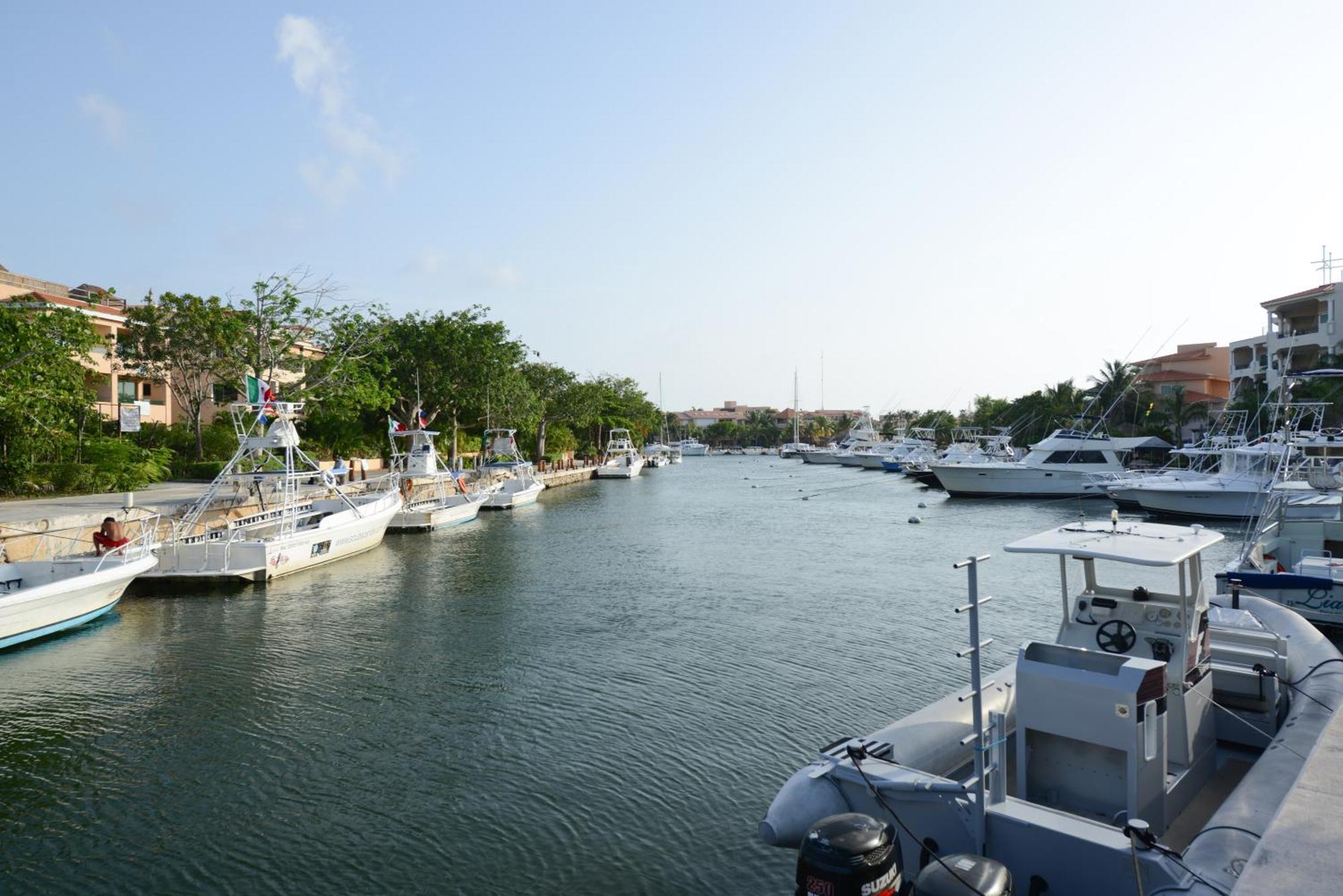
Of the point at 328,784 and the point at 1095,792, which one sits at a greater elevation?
the point at 1095,792

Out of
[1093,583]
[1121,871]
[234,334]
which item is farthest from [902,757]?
[234,334]

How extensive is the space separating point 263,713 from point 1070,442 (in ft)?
156

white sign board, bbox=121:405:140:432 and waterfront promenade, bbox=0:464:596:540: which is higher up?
white sign board, bbox=121:405:140:432

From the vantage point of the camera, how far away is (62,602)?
1516cm

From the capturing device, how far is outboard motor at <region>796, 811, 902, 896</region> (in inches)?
200

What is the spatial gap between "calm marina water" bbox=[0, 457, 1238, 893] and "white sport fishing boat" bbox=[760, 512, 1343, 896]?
1.71 meters

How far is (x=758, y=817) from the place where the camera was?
860 centimetres

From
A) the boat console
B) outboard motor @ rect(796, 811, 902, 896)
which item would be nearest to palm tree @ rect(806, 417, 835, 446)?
the boat console

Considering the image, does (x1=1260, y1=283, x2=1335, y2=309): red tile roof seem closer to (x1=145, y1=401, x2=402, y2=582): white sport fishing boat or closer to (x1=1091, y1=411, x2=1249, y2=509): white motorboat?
(x1=1091, y1=411, x2=1249, y2=509): white motorboat

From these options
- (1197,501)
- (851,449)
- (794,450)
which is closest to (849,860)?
(1197,501)

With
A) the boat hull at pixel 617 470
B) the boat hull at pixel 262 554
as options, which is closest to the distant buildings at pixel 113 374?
the boat hull at pixel 262 554

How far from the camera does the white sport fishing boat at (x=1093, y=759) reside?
5344 mm

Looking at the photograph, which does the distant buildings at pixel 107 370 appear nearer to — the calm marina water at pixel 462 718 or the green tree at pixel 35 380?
the green tree at pixel 35 380

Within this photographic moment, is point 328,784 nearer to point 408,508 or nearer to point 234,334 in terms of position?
point 408,508
